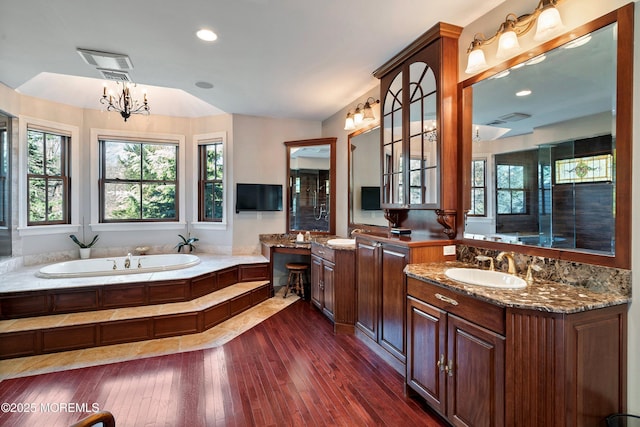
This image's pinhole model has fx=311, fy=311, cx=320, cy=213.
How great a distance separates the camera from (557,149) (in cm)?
188

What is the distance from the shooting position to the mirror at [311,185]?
191 inches

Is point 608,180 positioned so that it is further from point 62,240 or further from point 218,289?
point 62,240

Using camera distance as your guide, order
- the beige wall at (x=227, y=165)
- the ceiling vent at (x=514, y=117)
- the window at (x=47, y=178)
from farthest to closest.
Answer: the beige wall at (x=227, y=165), the window at (x=47, y=178), the ceiling vent at (x=514, y=117)

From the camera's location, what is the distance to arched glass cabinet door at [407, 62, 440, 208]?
8.38ft

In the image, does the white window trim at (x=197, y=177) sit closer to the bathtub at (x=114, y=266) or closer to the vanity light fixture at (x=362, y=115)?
the bathtub at (x=114, y=266)

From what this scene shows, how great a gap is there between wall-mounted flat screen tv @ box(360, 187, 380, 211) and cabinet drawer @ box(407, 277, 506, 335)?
1.57 m

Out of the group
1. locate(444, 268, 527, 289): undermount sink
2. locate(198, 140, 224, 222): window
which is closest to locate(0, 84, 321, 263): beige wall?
locate(198, 140, 224, 222): window

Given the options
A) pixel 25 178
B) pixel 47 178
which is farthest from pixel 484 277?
pixel 47 178

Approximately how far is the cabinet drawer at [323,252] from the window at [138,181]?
8.60 ft

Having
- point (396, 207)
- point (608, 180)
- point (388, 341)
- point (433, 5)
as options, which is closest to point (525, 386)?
point (608, 180)

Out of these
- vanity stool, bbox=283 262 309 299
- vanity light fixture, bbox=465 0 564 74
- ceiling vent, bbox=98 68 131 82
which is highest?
ceiling vent, bbox=98 68 131 82

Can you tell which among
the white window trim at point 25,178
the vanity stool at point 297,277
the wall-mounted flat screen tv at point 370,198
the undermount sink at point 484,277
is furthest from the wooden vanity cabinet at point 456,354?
the white window trim at point 25,178

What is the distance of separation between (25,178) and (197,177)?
7.05 feet

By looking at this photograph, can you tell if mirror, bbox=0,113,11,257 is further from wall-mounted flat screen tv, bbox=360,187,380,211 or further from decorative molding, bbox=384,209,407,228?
decorative molding, bbox=384,209,407,228
